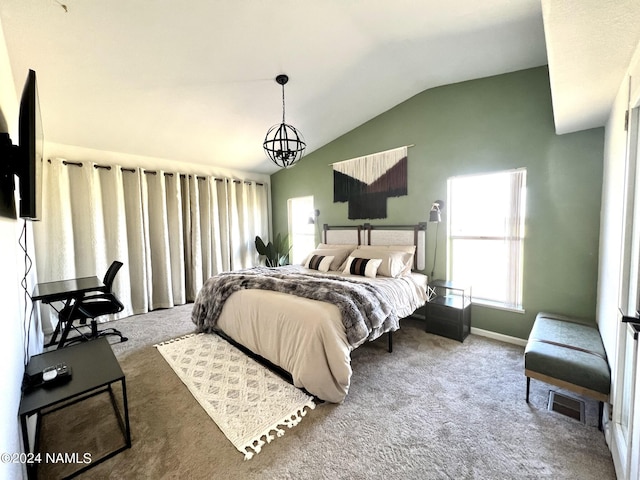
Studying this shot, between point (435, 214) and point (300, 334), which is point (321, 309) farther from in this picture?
point (435, 214)

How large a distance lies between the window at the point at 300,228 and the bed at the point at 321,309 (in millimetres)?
1537

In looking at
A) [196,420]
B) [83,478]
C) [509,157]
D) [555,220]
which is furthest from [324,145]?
[83,478]

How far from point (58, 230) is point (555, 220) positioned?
5.76 m

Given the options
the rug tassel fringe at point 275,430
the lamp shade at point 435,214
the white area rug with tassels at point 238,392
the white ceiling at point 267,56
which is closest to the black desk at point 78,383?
the white area rug with tassels at point 238,392

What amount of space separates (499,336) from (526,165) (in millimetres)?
1895

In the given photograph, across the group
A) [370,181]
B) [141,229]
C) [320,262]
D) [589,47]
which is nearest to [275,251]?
[320,262]

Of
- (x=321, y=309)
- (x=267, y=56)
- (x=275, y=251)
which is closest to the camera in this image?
(x=321, y=309)

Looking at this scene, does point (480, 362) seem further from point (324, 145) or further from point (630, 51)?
point (324, 145)

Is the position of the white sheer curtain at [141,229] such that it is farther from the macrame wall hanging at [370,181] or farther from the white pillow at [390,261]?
the white pillow at [390,261]

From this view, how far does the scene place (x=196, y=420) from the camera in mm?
1819

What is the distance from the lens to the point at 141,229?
394cm

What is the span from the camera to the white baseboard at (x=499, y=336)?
282cm

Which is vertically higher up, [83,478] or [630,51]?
[630,51]

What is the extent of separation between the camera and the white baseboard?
9.24 ft
